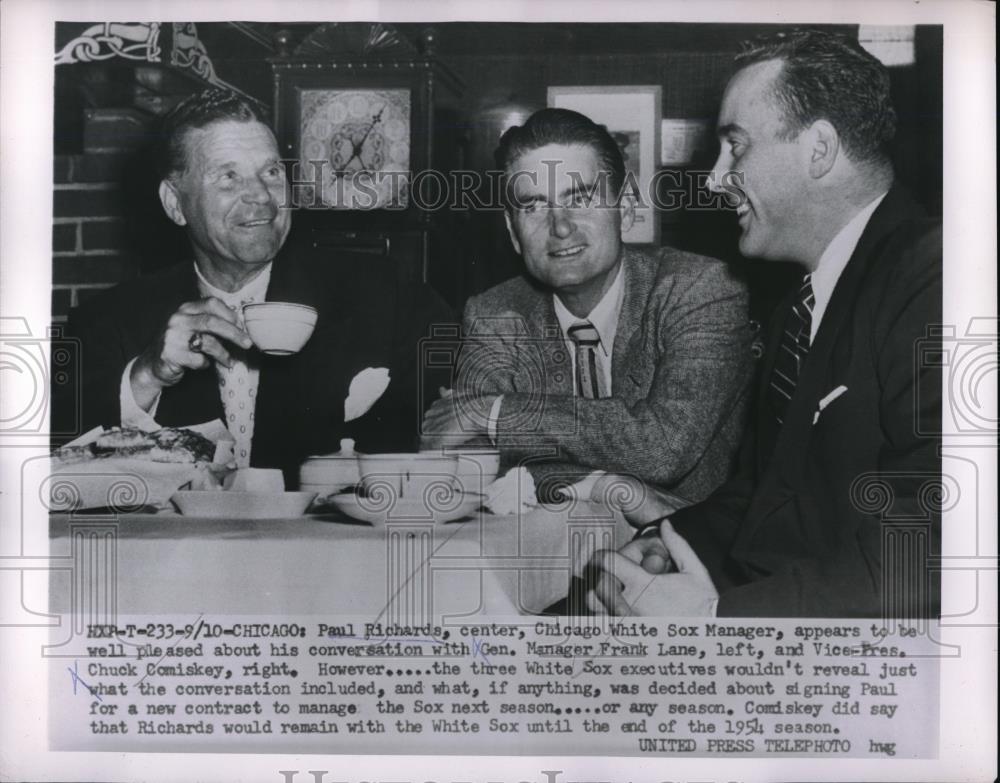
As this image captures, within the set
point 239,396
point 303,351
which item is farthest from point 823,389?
point 239,396

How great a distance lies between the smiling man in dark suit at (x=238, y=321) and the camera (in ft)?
6.53

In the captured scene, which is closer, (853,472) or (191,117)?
(853,472)

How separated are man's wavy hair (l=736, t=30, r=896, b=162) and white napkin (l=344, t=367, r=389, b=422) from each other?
3.00 ft

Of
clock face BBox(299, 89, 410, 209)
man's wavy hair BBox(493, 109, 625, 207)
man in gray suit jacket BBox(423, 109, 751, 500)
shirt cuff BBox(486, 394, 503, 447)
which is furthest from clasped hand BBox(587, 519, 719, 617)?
clock face BBox(299, 89, 410, 209)

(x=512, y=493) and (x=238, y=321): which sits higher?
(x=238, y=321)

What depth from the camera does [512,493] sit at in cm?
194

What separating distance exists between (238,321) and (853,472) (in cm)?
122

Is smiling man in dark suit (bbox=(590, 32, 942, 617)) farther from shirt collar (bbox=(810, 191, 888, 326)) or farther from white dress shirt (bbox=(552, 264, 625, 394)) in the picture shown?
white dress shirt (bbox=(552, 264, 625, 394))

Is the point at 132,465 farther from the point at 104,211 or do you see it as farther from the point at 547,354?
the point at 547,354

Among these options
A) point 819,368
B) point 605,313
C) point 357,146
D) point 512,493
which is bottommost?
point 512,493

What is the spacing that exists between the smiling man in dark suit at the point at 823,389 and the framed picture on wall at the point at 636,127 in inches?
5.3

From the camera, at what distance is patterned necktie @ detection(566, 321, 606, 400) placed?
1.97m

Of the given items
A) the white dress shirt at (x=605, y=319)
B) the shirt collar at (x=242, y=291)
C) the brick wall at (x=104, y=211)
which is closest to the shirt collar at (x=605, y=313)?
the white dress shirt at (x=605, y=319)

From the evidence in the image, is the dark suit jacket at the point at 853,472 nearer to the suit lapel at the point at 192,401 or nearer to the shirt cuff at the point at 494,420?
the shirt cuff at the point at 494,420
